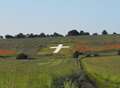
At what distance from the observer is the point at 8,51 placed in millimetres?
72812

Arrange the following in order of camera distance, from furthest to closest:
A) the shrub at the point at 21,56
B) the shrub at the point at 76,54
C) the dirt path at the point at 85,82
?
the shrub at the point at 21,56 → the shrub at the point at 76,54 → the dirt path at the point at 85,82

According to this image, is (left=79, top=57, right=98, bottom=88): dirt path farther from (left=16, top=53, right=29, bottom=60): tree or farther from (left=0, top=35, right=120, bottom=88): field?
(left=16, top=53, right=29, bottom=60): tree

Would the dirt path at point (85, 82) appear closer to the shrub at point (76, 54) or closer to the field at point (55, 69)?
the field at point (55, 69)

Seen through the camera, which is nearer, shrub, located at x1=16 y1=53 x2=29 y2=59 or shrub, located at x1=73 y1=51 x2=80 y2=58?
shrub, located at x1=73 y1=51 x2=80 y2=58

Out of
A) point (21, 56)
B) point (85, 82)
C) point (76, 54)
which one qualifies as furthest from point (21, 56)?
point (85, 82)

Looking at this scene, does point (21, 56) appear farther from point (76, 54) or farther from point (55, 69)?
→ point (55, 69)

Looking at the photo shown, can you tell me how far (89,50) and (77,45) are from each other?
6203 mm

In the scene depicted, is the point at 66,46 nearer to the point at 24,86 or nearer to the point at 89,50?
the point at 89,50

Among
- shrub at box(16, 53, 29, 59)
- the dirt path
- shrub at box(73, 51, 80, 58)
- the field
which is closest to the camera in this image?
the dirt path

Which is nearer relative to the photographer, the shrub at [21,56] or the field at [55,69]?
the field at [55,69]

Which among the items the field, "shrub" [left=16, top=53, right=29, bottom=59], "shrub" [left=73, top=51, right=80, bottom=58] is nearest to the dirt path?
the field

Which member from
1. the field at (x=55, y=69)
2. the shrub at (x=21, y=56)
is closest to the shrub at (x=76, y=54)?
the field at (x=55, y=69)

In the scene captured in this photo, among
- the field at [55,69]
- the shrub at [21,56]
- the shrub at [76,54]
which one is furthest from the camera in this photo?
the shrub at [21,56]

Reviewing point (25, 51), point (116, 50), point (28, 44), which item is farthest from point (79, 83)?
point (28, 44)
